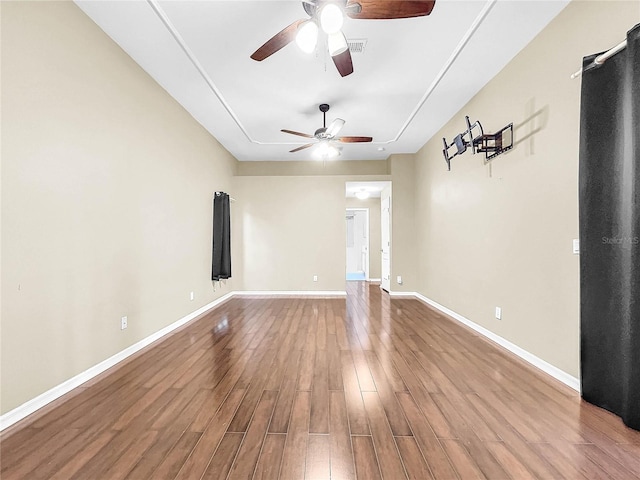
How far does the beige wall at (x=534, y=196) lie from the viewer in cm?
228

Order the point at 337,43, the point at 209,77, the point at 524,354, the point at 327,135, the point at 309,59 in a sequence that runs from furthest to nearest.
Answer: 1. the point at 327,135
2. the point at 209,77
3. the point at 309,59
4. the point at 524,354
5. the point at 337,43

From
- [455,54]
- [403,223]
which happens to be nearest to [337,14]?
[455,54]

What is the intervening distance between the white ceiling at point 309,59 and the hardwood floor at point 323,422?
9.75ft

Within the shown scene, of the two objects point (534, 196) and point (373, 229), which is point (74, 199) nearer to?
point (534, 196)

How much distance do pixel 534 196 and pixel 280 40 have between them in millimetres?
2548

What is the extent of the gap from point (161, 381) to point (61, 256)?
1215 mm

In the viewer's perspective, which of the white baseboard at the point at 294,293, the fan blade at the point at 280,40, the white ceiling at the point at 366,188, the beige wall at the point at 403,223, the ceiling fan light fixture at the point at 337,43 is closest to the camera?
the fan blade at the point at 280,40

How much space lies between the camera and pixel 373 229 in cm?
898

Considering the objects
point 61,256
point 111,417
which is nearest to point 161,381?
point 111,417

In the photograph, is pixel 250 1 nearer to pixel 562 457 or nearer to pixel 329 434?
pixel 329 434

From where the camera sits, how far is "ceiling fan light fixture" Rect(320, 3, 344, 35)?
1.86m

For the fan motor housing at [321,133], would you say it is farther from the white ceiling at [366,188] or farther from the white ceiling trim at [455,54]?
the white ceiling at [366,188]

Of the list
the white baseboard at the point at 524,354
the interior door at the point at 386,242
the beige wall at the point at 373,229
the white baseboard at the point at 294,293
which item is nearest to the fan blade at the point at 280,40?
the white baseboard at the point at 524,354

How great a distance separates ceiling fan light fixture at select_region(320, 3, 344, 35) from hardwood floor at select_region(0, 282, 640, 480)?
2.52 meters
